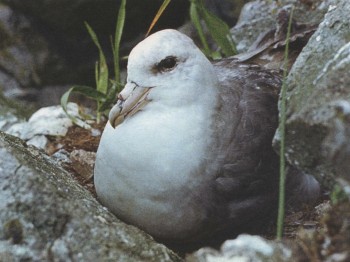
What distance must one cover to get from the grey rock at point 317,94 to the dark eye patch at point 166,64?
1.82 ft

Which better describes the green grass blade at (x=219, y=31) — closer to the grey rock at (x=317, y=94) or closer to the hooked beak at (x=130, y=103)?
the hooked beak at (x=130, y=103)

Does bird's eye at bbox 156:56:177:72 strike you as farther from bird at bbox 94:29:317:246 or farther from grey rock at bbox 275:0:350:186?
grey rock at bbox 275:0:350:186

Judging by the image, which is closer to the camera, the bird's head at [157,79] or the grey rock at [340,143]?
the grey rock at [340,143]

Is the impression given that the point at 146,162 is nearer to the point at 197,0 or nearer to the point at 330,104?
the point at 330,104

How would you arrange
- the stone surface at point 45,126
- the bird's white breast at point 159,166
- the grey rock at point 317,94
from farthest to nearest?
the stone surface at point 45,126 → the bird's white breast at point 159,166 → the grey rock at point 317,94

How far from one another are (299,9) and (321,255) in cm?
276

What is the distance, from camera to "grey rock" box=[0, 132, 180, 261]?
2.45m

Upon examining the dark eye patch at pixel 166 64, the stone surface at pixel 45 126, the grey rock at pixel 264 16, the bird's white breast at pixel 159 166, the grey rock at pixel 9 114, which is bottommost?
the grey rock at pixel 9 114

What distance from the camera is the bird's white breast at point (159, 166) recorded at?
9.58 ft

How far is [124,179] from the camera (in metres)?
2.99

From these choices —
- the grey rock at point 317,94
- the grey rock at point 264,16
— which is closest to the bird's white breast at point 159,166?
the grey rock at point 317,94

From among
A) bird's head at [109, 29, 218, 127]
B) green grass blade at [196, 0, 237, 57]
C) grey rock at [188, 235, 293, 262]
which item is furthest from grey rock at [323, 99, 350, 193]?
green grass blade at [196, 0, 237, 57]

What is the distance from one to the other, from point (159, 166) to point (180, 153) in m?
0.09

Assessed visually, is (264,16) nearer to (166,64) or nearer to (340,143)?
(166,64)
